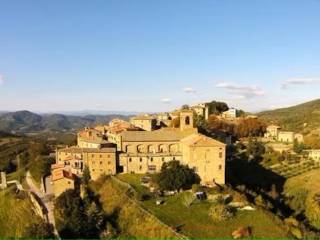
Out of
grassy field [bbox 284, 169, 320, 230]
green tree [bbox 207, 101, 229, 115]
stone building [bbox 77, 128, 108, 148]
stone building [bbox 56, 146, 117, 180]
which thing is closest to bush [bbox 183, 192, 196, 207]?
stone building [bbox 56, 146, 117, 180]

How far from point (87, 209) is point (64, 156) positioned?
42.0 feet

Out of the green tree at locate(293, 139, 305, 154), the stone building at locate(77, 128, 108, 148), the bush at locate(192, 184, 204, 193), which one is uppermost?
the stone building at locate(77, 128, 108, 148)

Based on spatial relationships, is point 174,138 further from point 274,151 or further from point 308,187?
point 274,151

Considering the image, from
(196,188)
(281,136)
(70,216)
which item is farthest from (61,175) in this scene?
(281,136)

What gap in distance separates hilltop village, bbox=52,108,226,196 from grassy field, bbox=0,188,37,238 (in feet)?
10.7

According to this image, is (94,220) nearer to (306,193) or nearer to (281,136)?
(306,193)

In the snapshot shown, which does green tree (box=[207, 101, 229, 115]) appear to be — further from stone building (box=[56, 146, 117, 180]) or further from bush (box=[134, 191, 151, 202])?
bush (box=[134, 191, 151, 202])

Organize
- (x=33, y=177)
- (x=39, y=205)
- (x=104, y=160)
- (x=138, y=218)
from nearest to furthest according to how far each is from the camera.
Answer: (x=138, y=218), (x=39, y=205), (x=104, y=160), (x=33, y=177)

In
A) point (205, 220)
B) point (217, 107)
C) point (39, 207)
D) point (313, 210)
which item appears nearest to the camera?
point (205, 220)

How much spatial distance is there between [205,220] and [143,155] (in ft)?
41.8

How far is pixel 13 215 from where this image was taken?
40312 mm

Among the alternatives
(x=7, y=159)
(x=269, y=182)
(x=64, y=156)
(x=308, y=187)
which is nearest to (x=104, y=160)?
(x=64, y=156)

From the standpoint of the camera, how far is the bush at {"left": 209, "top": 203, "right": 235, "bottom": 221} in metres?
30.4

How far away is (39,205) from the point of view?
3791cm
